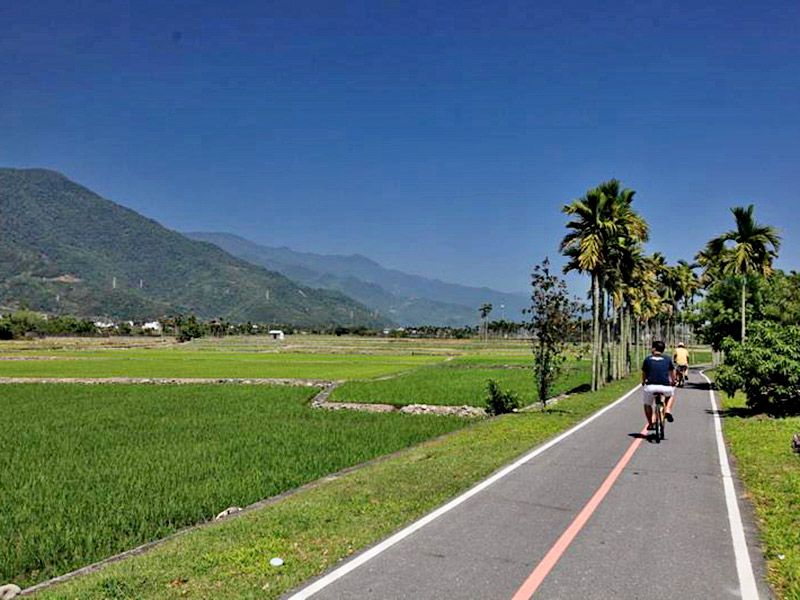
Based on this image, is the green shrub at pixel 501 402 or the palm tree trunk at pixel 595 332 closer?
the green shrub at pixel 501 402

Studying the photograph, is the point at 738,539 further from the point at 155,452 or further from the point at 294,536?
the point at 155,452

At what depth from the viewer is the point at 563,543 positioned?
302 inches

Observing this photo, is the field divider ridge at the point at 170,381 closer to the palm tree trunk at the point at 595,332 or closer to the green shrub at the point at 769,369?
the palm tree trunk at the point at 595,332

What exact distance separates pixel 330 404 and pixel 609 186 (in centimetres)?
1903

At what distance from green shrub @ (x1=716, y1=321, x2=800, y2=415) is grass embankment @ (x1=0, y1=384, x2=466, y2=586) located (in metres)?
9.52

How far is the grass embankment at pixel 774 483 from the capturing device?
6.85m

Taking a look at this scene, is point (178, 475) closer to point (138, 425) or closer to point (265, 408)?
point (138, 425)

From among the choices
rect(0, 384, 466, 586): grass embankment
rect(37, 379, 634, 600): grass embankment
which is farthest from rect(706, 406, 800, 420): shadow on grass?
rect(37, 379, 634, 600): grass embankment

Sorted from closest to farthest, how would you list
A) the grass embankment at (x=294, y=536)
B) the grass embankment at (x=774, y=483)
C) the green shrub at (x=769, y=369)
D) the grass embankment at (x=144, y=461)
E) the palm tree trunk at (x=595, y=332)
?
the grass embankment at (x=294, y=536), the grass embankment at (x=774, y=483), the grass embankment at (x=144, y=461), the green shrub at (x=769, y=369), the palm tree trunk at (x=595, y=332)

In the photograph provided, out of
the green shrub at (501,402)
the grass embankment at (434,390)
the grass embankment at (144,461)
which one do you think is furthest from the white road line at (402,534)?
the grass embankment at (434,390)

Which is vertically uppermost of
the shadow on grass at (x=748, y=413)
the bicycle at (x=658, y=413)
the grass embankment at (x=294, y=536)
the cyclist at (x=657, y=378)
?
the cyclist at (x=657, y=378)

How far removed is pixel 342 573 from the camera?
6660 millimetres

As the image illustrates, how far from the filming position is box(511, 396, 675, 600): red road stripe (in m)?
6.25

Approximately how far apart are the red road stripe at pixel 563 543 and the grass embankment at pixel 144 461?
228 inches
